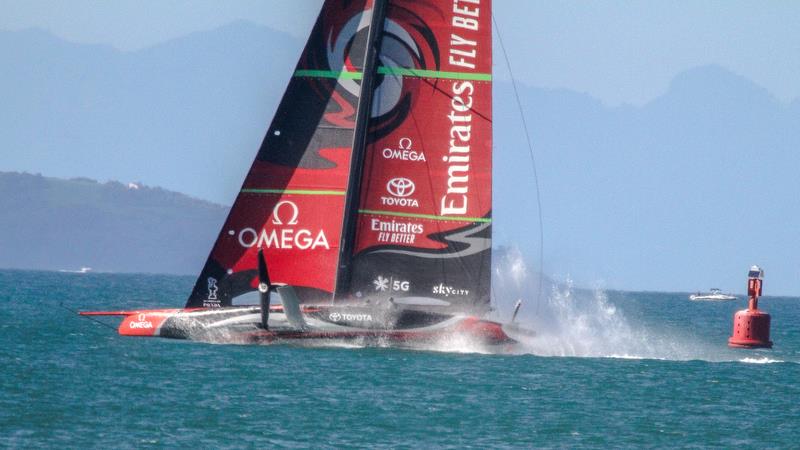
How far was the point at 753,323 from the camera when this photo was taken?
48562 mm

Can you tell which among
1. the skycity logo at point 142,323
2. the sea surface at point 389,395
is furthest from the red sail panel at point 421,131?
the skycity logo at point 142,323

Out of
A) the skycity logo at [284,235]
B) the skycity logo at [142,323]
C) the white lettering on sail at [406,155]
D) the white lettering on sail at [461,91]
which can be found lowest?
the skycity logo at [142,323]

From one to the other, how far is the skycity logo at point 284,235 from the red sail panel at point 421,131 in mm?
1063

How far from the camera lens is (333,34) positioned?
38812 mm

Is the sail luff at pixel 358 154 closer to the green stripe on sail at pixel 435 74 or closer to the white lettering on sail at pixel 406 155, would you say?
the green stripe on sail at pixel 435 74

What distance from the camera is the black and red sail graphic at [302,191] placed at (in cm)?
3838

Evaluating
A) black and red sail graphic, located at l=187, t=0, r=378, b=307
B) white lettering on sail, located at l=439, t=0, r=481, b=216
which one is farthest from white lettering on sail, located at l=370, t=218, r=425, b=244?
white lettering on sail, located at l=439, t=0, r=481, b=216

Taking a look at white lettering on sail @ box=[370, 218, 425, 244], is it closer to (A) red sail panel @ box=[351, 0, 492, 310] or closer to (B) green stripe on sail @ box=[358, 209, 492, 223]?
(A) red sail panel @ box=[351, 0, 492, 310]

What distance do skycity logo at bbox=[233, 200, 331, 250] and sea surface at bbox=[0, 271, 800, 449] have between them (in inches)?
111

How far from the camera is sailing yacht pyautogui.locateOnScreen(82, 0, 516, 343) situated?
38.4m

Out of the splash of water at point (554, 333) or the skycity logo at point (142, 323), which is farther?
the splash of water at point (554, 333)

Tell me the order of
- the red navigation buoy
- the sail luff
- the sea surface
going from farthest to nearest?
the red navigation buoy, the sail luff, the sea surface

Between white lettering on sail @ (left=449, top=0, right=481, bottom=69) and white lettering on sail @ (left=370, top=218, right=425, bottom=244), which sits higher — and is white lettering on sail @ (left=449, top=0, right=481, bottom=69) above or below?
above

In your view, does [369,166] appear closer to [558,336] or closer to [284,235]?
[284,235]
